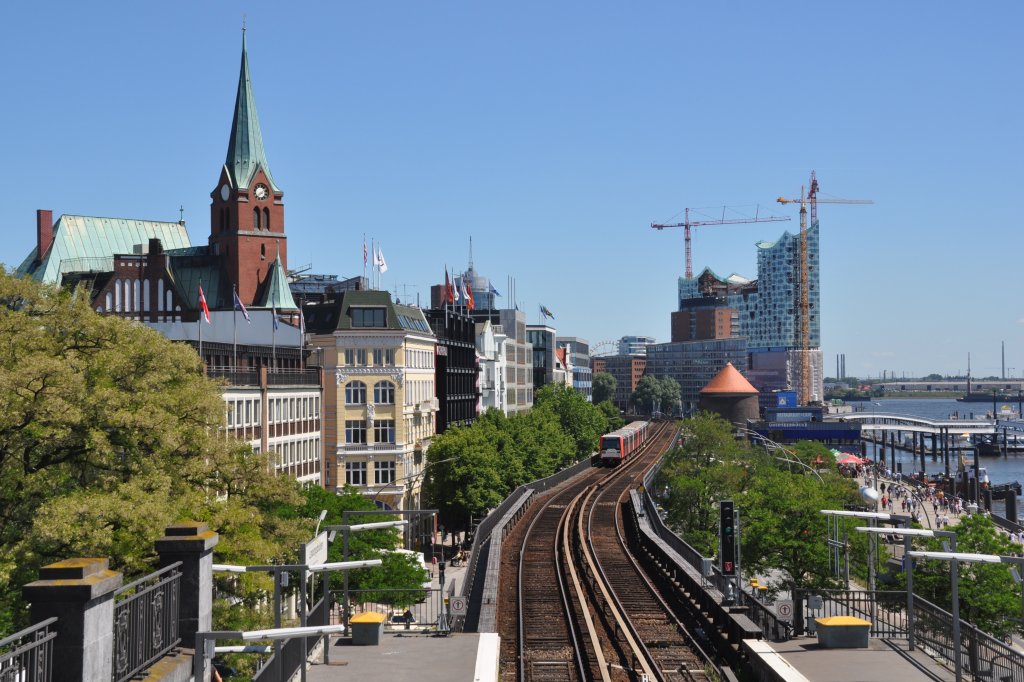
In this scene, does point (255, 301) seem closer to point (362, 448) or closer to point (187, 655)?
point (362, 448)

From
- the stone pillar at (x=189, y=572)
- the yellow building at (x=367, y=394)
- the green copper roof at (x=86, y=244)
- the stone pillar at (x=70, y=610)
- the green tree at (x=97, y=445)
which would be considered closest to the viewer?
the stone pillar at (x=70, y=610)

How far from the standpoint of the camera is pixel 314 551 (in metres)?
20.8

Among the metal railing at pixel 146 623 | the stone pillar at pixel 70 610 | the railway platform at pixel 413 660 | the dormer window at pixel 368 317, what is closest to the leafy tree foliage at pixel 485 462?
the dormer window at pixel 368 317

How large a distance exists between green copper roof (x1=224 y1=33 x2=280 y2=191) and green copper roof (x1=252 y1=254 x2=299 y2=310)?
11.3 metres

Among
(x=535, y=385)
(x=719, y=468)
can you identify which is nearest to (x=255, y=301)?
(x=719, y=468)

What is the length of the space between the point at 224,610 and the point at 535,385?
16006cm

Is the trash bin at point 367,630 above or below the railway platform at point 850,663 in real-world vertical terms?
above

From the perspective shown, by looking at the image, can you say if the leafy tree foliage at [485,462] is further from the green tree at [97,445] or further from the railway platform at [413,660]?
the railway platform at [413,660]

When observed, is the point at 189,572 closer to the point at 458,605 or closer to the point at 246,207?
the point at 458,605

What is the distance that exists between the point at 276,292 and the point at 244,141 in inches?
731

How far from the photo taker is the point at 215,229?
121m

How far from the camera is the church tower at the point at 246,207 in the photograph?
118m

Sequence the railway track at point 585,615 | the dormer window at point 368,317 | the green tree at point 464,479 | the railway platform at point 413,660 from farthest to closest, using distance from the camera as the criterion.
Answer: the dormer window at point 368,317
the green tree at point 464,479
the railway track at point 585,615
the railway platform at point 413,660

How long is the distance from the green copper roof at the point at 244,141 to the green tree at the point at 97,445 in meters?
87.7
